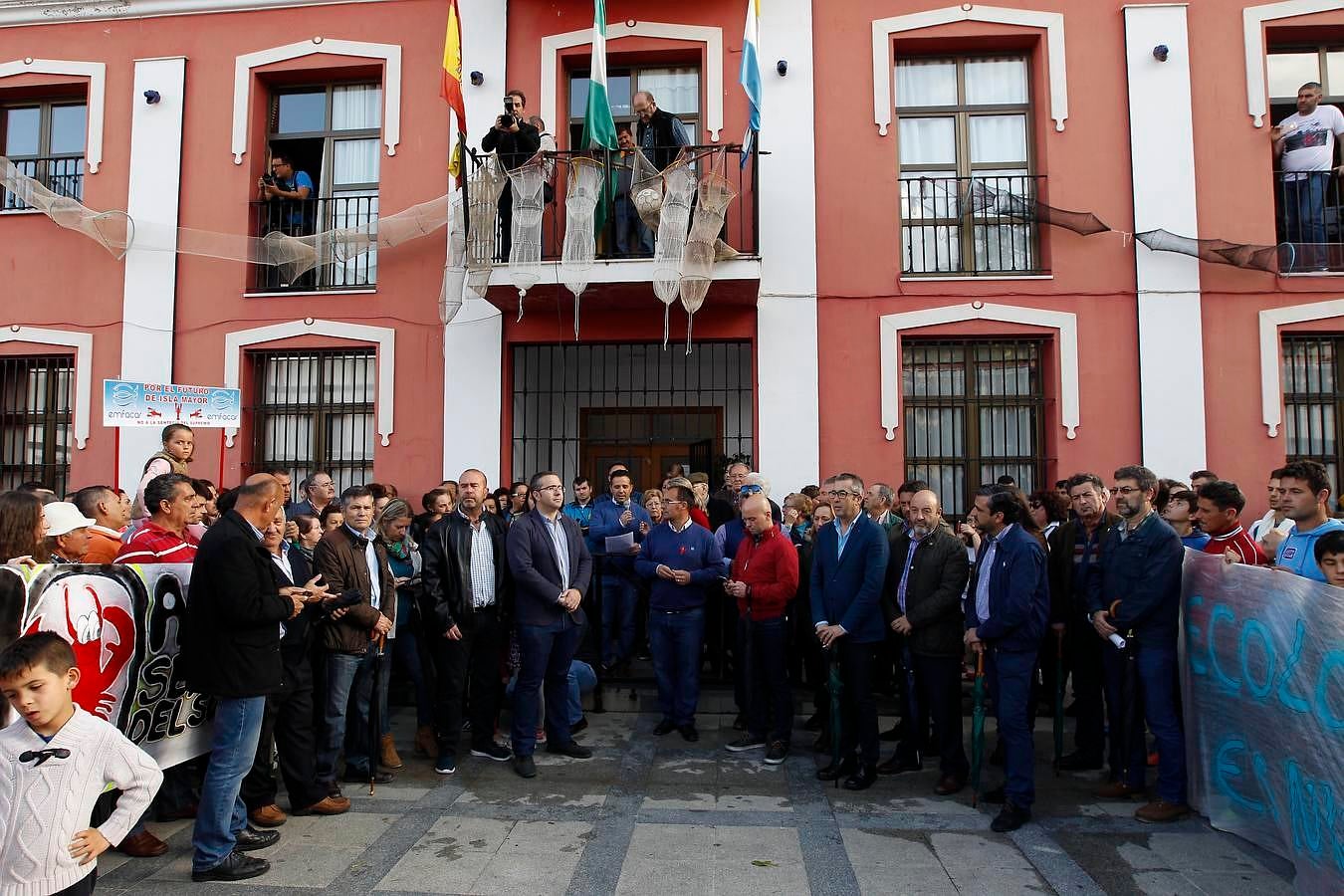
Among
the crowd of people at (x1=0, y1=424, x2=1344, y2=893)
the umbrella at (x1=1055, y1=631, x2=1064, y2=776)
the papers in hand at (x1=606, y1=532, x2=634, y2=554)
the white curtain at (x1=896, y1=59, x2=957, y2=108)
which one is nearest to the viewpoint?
the crowd of people at (x1=0, y1=424, x2=1344, y2=893)

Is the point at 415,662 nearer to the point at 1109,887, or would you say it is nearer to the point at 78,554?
the point at 78,554

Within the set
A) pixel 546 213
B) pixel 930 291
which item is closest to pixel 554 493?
pixel 546 213

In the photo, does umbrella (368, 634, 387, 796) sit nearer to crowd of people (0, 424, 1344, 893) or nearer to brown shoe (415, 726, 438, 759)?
crowd of people (0, 424, 1344, 893)

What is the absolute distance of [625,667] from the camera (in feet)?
25.5

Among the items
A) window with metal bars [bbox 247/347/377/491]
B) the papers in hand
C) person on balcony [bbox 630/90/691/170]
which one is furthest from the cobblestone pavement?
person on balcony [bbox 630/90/691/170]

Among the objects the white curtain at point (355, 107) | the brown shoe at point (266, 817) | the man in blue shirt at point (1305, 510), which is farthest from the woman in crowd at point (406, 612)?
the white curtain at point (355, 107)

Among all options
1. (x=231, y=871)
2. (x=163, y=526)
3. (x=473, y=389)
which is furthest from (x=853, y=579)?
(x=473, y=389)

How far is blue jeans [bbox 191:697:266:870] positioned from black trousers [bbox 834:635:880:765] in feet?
11.7

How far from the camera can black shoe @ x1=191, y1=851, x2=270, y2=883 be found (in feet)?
13.8

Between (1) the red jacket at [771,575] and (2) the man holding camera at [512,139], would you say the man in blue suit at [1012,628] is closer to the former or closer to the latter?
(1) the red jacket at [771,575]

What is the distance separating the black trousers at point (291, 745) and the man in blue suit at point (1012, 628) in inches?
154

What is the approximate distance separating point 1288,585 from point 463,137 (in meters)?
8.07

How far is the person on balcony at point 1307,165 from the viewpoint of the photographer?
29.9 ft

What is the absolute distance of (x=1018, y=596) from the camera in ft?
16.7
